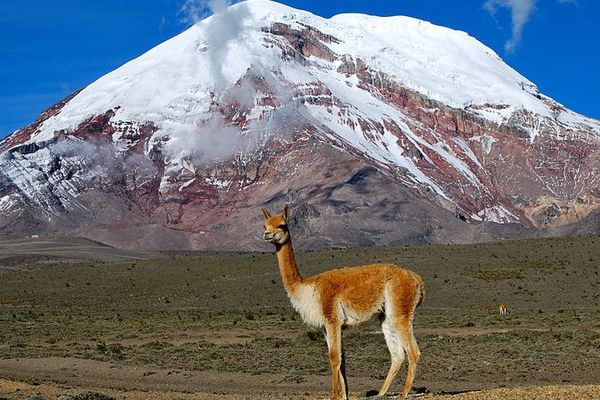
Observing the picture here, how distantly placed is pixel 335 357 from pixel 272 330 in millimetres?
26455

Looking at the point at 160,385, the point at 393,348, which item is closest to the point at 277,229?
the point at 393,348

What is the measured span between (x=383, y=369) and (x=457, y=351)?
4640 millimetres

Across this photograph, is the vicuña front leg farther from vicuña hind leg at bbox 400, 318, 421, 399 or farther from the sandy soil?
the sandy soil

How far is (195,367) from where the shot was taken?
27609 millimetres

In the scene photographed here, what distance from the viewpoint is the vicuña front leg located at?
50.8 ft

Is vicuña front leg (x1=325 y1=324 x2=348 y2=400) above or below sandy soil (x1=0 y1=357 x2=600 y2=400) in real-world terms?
above

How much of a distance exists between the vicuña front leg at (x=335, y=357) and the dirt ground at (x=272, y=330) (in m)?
1.75

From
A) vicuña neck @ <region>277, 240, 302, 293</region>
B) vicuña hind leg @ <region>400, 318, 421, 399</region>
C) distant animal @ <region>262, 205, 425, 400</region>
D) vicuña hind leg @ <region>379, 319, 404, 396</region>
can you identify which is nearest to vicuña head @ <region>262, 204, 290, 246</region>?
distant animal @ <region>262, 205, 425, 400</region>

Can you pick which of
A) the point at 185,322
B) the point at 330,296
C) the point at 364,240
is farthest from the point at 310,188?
the point at 330,296

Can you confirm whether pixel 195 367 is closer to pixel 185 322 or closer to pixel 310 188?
pixel 185 322

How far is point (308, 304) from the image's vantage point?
15.7 metres

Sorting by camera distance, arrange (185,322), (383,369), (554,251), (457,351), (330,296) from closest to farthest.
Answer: (330,296)
(383,369)
(457,351)
(185,322)
(554,251)

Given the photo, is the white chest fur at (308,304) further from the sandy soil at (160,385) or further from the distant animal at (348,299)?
the sandy soil at (160,385)

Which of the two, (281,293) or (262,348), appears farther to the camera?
(281,293)
